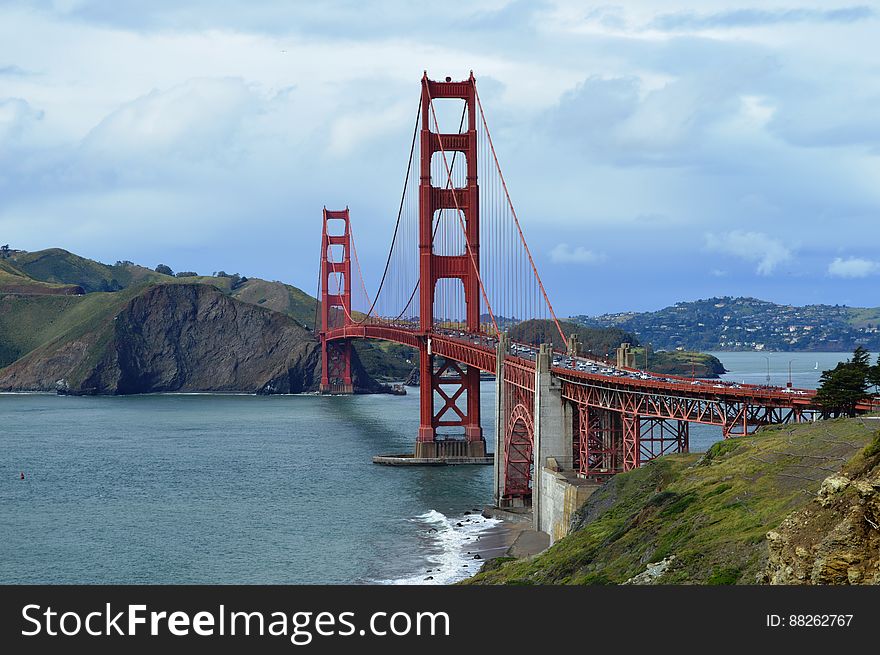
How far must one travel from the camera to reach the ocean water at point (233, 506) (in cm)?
5094

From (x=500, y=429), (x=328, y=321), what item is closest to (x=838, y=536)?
(x=500, y=429)

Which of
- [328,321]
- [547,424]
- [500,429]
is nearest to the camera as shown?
[547,424]

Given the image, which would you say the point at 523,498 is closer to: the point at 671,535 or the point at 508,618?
the point at 671,535

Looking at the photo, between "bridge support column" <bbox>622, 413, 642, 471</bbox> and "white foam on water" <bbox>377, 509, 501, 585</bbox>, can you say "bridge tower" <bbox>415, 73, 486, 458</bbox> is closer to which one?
"white foam on water" <bbox>377, 509, 501, 585</bbox>

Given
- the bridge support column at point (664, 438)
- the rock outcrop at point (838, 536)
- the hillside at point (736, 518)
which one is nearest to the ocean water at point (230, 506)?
the bridge support column at point (664, 438)

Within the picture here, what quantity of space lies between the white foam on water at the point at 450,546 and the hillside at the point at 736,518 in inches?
127

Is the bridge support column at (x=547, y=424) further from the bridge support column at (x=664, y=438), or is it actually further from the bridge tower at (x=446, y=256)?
the bridge tower at (x=446, y=256)

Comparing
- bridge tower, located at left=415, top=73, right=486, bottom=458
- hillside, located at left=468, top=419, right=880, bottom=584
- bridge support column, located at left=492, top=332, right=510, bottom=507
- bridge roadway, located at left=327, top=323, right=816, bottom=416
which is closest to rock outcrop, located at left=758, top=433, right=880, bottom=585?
hillside, located at left=468, top=419, right=880, bottom=584

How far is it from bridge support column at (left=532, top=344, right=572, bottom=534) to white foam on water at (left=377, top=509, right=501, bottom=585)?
368 centimetres

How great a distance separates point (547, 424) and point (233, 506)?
859 inches

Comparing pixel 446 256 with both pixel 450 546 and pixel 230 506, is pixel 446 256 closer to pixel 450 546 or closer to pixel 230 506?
pixel 230 506

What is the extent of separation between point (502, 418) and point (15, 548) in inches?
1024

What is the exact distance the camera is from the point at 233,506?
223 ft

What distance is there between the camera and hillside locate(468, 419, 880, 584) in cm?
1957
